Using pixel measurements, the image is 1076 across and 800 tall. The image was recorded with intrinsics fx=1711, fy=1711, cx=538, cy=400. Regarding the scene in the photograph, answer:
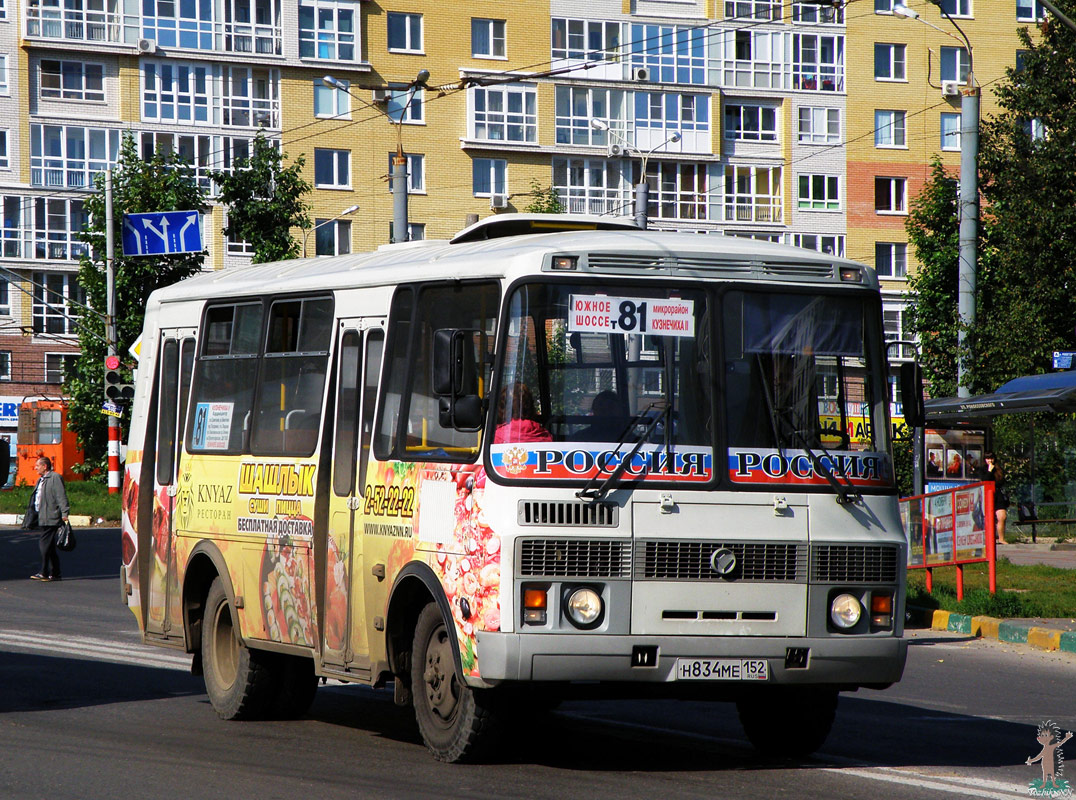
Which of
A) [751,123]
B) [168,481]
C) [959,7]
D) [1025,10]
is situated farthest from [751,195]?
[168,481]

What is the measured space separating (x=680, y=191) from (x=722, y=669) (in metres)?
64.7

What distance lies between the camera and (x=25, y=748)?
9148 mm

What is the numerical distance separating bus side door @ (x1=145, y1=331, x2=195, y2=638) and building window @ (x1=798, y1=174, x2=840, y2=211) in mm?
63048

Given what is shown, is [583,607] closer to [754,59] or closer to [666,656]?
[666,656]

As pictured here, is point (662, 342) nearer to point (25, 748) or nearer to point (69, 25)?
point (25, 748)

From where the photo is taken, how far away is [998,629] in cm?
1664

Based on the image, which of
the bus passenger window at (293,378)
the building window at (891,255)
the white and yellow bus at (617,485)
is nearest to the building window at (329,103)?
the building window at (891,255)

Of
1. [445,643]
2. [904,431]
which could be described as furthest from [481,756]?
[904,431]

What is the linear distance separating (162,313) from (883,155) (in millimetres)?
64809

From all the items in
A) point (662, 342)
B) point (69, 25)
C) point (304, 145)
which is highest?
point (69, 25)

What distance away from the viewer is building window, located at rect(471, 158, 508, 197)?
6944 centimetres

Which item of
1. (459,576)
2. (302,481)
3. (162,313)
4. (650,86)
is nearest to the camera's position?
(459,576)

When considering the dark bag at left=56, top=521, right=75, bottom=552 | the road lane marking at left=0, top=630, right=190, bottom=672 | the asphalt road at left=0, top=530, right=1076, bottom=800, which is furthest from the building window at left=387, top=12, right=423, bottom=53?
the asphalt road at left=0, top=530, right=1076, bottom=800

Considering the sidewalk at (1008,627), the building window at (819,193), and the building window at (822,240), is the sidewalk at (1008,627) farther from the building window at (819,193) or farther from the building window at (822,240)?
the building window at (819,193)
